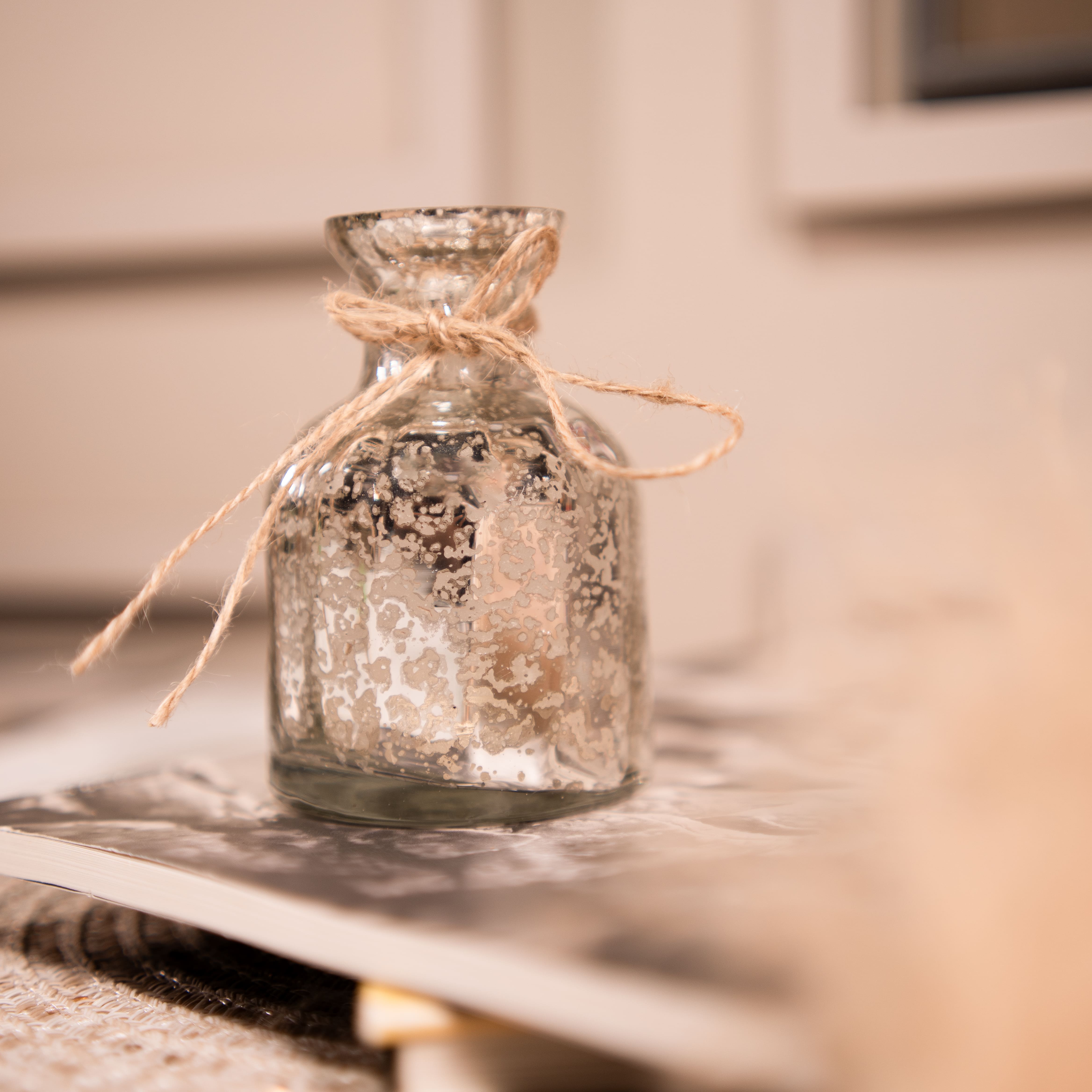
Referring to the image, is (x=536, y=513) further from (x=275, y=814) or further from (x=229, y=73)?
(x=229, y=73)

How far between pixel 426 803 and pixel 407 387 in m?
0.14

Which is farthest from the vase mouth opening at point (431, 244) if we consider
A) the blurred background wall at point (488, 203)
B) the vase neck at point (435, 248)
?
the blurred background wall at point (488, 203)

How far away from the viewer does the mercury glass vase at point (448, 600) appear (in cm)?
35

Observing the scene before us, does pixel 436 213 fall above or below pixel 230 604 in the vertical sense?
above

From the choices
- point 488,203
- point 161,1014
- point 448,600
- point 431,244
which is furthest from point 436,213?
point 488,203

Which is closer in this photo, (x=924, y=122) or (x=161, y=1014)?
(x=161, y=1014)

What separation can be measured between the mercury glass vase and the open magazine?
0.02 metres

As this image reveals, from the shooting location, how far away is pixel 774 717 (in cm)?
54

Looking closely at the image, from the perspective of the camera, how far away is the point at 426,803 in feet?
1.17

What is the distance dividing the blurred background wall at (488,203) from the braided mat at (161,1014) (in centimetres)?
57

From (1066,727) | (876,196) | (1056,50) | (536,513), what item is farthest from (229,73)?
(1066,727)

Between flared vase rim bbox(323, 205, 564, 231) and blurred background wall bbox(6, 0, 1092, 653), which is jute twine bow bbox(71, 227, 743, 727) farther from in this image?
blurred background wall bbox(6, 0, 1092, 653)

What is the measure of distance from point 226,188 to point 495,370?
2.32 ft

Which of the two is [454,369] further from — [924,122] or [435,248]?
[924,122]
